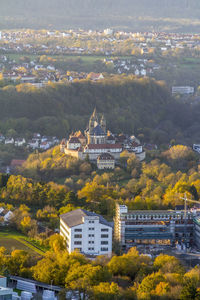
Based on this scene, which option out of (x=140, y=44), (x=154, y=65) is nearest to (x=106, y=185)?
(x=154, y=65)

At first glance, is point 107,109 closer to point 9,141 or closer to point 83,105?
point 83,105

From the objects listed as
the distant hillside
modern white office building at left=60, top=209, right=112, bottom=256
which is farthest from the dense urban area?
the distant hillside

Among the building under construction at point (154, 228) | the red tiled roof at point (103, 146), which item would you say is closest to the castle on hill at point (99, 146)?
the red tiled roof at point (103, 146)

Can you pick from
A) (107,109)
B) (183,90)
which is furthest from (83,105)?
(183,90)

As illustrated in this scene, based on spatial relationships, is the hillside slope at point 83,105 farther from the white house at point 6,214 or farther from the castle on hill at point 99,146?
the white house at point 6,214

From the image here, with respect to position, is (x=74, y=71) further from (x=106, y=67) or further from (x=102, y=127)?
(x=102, y=127)
